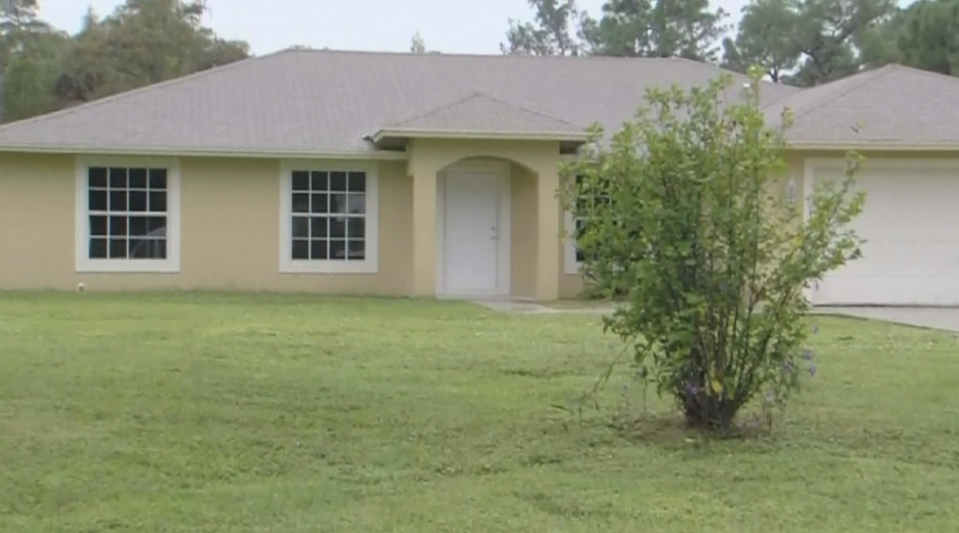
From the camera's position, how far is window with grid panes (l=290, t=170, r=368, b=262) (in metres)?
18.0

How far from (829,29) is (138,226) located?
113ft

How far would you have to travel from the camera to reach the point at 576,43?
5775 centimetres

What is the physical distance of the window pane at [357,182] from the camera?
18125 millimetres

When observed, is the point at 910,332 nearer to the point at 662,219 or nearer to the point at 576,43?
the point at 662,219

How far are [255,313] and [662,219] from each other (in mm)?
8226

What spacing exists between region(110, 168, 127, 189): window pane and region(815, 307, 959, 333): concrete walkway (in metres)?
10.1

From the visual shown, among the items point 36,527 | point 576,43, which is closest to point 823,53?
point 576,43

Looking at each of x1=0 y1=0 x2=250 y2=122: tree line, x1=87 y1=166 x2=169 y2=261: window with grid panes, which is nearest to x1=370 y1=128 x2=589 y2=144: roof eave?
x1=87 y1=166 x2=169 y2=261: window with grid panes

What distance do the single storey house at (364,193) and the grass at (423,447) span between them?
7.01 meters

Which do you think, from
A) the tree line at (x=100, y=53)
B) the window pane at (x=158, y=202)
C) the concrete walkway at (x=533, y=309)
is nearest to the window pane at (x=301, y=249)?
the window pane at (x=158, y=202)

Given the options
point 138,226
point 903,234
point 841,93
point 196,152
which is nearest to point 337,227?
point 196,152

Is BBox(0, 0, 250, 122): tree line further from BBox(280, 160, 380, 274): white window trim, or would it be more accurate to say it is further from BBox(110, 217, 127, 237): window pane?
BBox(280, 160, 380, 274): white window trim

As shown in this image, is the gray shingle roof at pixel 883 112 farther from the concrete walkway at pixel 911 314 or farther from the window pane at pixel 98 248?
the window pane at pixel 98 248

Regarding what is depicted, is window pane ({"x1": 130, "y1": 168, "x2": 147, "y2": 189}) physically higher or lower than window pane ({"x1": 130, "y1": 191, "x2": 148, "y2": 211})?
higher
